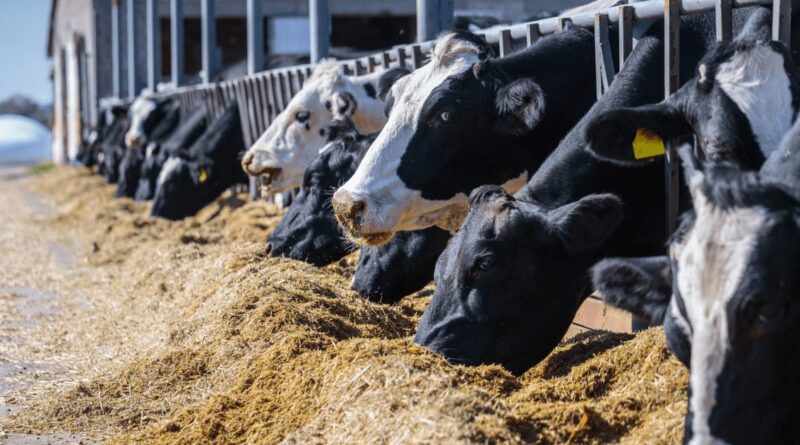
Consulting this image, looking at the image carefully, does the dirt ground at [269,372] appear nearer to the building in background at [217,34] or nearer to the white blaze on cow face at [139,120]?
the building in background at [217,34]

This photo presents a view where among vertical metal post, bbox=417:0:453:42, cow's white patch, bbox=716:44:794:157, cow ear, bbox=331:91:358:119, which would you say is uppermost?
vertical metal post, bbox=417:0:453:42

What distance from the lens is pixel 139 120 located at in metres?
19.3

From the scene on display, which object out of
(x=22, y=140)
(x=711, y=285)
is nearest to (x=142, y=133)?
(x=711, y=285)

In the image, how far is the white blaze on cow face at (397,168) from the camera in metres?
6.04

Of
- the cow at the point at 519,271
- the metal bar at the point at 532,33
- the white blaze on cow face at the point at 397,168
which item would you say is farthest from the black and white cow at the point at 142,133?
the cow at the point at 519,271

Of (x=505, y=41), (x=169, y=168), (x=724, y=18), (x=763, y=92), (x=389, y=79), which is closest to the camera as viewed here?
(x=763, y=92)

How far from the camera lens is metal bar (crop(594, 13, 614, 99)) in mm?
6207

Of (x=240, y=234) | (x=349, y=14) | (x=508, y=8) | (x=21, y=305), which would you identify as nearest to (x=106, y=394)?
(x=21, y=305)

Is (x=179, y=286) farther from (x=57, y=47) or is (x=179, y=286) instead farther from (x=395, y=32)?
(x=57, y=47)

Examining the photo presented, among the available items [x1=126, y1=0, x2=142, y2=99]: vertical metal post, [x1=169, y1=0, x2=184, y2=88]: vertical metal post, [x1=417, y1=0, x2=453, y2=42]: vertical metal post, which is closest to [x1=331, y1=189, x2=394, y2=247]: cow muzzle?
[x1=417, y1=0, x2=453, y2=42]: vertical metal post

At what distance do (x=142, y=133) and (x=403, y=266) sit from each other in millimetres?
12670

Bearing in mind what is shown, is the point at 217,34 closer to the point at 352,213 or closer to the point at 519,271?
the point at 352,213

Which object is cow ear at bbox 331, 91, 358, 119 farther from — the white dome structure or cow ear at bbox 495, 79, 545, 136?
the white dome structure

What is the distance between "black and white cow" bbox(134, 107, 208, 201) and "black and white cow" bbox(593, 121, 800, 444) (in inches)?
485
